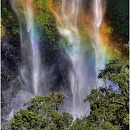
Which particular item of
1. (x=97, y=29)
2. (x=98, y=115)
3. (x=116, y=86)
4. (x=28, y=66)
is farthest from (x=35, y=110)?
(x=97, y=29)

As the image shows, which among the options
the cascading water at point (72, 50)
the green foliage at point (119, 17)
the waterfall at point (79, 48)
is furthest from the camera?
the green foliage at point (119, 17)

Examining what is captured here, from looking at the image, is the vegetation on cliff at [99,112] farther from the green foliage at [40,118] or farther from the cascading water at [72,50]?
the cascading water at [72,50]

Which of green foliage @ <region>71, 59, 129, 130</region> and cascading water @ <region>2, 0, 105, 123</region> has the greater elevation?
cascading water @ <region>2, 0, 105, 123</region>

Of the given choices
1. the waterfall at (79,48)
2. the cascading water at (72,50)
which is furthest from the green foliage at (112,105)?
the waterfall at (79,48)

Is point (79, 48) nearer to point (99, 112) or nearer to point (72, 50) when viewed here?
point (72, 50)

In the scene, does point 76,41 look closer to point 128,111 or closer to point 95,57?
point 95,57

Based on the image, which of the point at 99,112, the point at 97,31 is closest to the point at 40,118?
the point at 99,112

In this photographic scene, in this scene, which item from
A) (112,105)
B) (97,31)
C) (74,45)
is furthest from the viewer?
(97,31)

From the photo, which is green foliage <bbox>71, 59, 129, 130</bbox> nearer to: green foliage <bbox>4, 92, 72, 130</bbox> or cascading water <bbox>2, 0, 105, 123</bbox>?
green foliage <bbox>4, 92, 72, 130</bbox>

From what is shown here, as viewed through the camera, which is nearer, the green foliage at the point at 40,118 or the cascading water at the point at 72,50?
the green foliage at the point at 40,118

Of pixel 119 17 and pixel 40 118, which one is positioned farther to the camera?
pixel 119 17

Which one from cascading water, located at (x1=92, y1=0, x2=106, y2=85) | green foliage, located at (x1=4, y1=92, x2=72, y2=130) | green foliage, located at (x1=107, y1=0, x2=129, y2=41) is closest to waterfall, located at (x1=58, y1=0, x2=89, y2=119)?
cascading water, located at (x1=92, y1=0, x2=106, y2=85)
